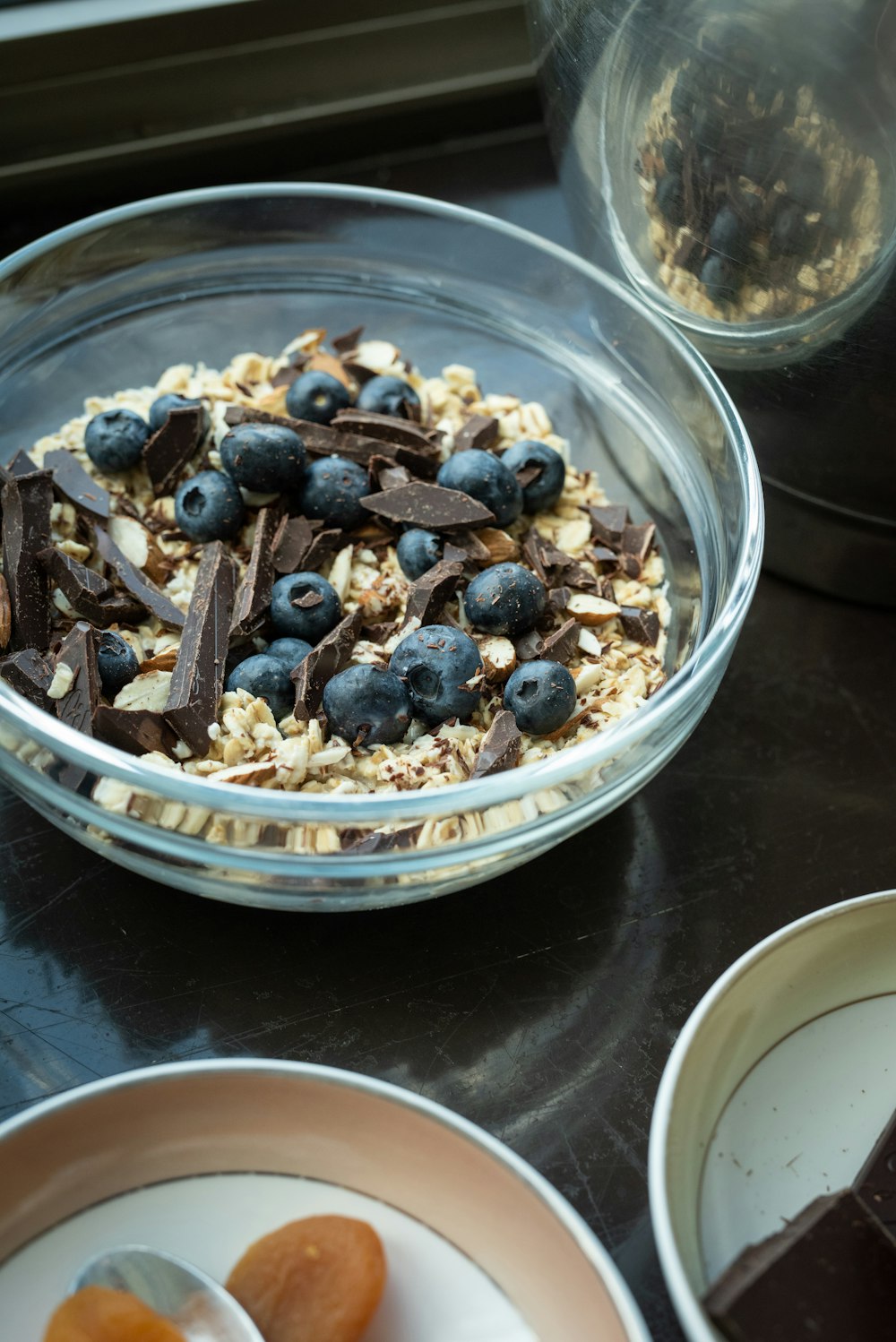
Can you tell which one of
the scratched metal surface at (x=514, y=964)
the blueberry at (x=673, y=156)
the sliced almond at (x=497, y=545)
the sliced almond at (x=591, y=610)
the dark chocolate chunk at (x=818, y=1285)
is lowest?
the scratched metal surface at (x=514, y=964)

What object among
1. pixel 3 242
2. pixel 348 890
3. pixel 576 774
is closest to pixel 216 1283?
pixel 348 890

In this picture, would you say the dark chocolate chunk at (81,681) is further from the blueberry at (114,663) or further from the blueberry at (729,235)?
the blueberry at (729,235)

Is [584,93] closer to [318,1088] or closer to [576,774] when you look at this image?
[576,774]

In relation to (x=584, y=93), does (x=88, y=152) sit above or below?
below

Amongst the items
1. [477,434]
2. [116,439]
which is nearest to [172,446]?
[116,439]

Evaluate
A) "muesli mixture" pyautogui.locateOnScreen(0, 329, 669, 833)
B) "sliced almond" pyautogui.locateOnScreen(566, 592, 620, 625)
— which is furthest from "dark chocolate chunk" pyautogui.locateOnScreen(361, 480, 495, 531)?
"sliced almond" pyautogui.locateOnScreen(566, 592, 620, 625)

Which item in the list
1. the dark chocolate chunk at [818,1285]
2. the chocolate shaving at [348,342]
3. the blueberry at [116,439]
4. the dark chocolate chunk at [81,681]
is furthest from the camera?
the chocolate shaving at [348,342]

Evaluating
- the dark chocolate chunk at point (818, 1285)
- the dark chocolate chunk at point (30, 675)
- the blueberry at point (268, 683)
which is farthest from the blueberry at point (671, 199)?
the dark chocolate chunk at point (818, 1285)
